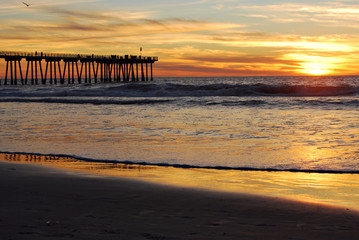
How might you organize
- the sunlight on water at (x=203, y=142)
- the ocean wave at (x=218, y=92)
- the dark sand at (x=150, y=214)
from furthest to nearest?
1. the ocean wave at (x=218, y=92)
2. the sunlight on water at (x=203, y=142)
3. the dark sand at (x=150, y=214)

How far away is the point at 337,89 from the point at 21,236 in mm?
43180

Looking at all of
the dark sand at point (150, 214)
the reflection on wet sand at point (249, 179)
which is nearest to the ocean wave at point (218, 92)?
the reflection on wet sand at point (249, 179)

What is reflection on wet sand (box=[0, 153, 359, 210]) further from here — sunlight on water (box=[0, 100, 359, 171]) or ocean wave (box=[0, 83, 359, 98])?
ocean wave (box=[0, 83, 359, 98])

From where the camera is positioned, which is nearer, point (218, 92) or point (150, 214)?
point (150, 214)

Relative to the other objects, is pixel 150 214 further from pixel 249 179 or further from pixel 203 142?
pixel 203 142

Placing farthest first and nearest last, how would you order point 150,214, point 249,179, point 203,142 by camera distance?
point 203,142 < point 249,179 < point 150,214

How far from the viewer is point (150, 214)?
17.3 feet

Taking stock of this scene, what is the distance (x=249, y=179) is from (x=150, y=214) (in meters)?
2.60

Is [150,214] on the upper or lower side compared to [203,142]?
upper

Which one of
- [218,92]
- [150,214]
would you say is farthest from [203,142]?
[218,92]

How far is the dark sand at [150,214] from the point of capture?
15.0ft

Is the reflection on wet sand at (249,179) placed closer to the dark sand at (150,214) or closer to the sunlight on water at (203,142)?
the dark sand at (150,214)

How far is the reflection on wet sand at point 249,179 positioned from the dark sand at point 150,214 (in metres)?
A: 0.46

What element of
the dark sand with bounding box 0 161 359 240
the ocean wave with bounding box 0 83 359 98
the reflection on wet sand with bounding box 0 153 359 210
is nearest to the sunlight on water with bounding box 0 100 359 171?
the reflection on wet sand with bounding box 0 153 359 210
